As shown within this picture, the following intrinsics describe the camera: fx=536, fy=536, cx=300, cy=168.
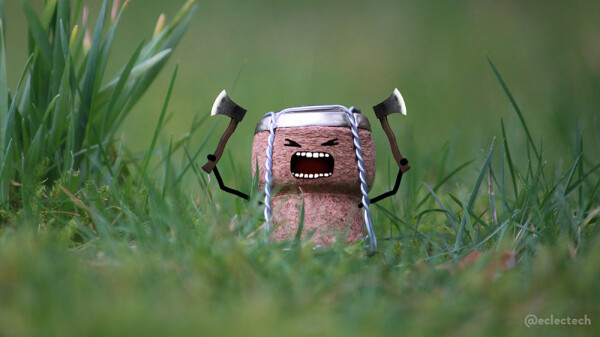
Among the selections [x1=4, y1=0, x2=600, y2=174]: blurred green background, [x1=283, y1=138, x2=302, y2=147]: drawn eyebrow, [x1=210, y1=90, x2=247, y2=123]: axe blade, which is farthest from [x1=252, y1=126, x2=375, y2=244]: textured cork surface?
[x1=4, y1=0, x2=600, y2=174]: blurred green background

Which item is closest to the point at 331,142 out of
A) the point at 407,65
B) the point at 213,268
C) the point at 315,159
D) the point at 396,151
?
the point at 315,159

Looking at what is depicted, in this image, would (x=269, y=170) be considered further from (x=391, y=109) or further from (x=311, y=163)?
(x=391, y=109)

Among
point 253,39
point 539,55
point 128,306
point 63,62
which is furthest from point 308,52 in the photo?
point 128,306

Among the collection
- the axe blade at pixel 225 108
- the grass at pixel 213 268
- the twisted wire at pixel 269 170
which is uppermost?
the axe blade at pixel 225 108

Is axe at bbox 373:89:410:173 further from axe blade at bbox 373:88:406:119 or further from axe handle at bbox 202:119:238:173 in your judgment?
axe handle at bbox 202:119:238:173

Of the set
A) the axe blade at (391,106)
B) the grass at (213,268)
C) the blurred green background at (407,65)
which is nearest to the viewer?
the grass at (213,268)

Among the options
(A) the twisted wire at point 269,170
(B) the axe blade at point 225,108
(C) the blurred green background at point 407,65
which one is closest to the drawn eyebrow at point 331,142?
(A) the twisted wire at point 269,170

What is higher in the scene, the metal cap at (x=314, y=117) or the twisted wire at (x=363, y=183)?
the metal cap at (x=314, y=117)

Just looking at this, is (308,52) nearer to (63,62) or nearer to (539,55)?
(539,55)

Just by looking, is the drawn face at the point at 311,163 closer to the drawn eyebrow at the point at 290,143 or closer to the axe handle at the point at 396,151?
the drawn eyebrow at the point at 290,143
